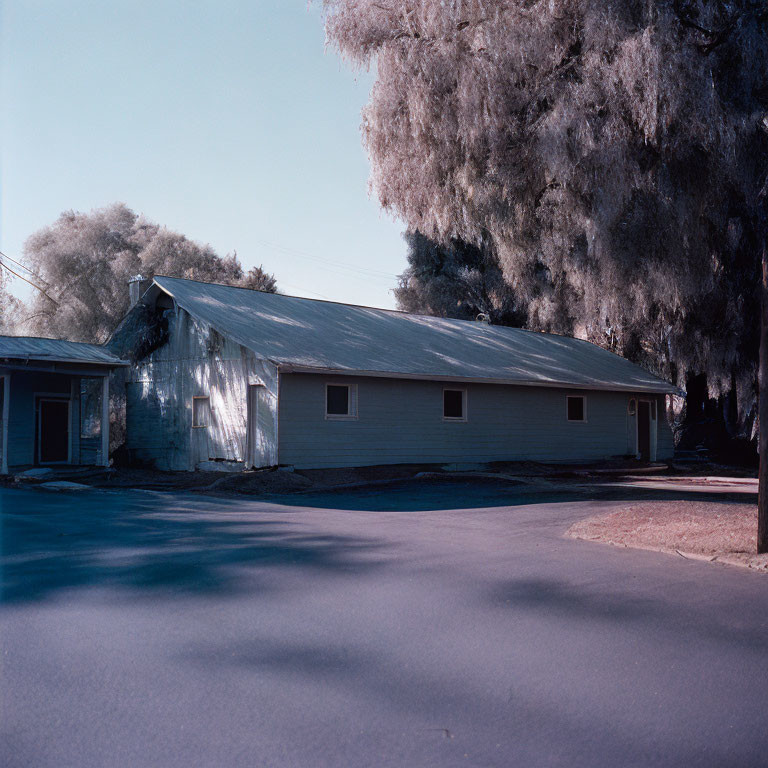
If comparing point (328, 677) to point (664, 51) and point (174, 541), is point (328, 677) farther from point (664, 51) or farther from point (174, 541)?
point (664, 51)

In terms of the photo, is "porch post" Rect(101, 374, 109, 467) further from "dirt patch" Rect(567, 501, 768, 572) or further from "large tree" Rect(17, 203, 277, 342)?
"large tree" Rect(17, 203, 277, 342)

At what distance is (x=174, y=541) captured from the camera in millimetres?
9164

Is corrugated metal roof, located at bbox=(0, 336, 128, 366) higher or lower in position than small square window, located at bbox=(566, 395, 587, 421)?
higher

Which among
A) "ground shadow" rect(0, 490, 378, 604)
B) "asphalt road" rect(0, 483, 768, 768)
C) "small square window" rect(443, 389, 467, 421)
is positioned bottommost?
"asphalt road" rect(0, 483, 768, 768)

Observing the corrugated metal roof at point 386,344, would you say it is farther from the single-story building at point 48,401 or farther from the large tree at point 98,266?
the large tree at point 98,266

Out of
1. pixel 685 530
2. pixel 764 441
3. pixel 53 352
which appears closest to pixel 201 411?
pixel 53 352

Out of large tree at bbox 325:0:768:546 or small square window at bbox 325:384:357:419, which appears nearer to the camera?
large tree at bbox 325:0:768:546

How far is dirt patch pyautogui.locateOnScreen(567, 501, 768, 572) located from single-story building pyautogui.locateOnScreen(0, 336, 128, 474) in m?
14.5

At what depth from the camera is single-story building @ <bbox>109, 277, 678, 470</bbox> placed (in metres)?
19.7

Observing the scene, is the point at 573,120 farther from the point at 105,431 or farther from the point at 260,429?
the point at 105,431

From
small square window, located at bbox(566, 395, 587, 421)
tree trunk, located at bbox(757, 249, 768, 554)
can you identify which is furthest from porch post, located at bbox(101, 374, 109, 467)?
tree trunk, located at bbox(757, 249, 768, 554)

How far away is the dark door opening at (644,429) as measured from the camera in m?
28.5

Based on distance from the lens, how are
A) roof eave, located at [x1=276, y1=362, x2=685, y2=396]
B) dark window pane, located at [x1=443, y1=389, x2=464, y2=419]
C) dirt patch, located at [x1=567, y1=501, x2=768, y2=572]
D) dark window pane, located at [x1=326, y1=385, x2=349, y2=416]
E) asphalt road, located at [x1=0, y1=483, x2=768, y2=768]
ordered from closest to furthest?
1. asphalt road, located at [x1=0, y1=483, x2=768, y2=768]
2. dirt patch, located at [x1=567, y1=501, x2=768, y2=572]
3. roof eave, located at [x1=276, y1=362, x2=685, y2=396]
4. dark window pane, located at [x1=326, y1=385, x2=349, y2=416]
5. dark window pane, located at [x1=443, y1=389, x2=464, y2=419]

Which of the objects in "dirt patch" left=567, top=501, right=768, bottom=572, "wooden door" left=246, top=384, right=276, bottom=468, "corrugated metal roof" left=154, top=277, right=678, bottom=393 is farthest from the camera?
"corrugated metal roof" left=154, top=277, right=678, bottom=393
